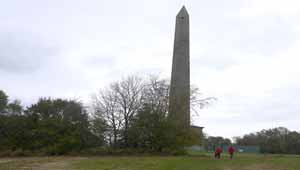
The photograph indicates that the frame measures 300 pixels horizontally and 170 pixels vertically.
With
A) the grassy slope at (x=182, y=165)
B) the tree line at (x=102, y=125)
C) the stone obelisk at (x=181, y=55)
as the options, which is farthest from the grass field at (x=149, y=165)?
the stone obelisk at (x=181, y=55)

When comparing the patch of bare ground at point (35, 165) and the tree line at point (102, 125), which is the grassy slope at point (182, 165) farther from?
the tree line at point (102, 125)

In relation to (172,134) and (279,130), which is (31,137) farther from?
(279,130)

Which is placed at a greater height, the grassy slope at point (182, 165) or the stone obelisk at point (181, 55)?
the stone obelisk at point (181, 55)

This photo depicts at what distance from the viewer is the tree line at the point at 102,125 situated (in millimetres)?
33812

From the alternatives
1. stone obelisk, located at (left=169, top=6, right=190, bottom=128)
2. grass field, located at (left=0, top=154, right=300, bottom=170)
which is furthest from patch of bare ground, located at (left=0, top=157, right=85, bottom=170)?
stone obelisk, located at (left=169, top=6, right=190, bottom=128)

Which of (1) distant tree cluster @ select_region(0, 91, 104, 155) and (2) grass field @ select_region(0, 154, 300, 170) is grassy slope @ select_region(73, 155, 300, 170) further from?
(1) distant tree cluster @ select_region(0, 91, 104, 155)

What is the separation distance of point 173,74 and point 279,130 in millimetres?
39975

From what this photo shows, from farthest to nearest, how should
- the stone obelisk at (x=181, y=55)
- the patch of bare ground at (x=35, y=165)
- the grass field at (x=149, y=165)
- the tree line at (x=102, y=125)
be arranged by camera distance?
the stone obelisk at (x=181, y=55)
the tree line at (x=102, y=125)
the grass field at (x=149, y=165)
the patch of bare ground at (x=35, y=165)

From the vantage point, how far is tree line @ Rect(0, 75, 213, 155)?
3381cm

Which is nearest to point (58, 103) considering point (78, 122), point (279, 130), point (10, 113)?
point (78, 122)

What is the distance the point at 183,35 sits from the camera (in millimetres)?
43562

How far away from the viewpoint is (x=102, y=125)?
1355 inches

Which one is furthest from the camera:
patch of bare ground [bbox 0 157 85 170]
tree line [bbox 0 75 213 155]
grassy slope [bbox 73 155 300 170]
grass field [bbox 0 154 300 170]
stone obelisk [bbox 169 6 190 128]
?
stone obelisk [bbox 169 6 190 128]

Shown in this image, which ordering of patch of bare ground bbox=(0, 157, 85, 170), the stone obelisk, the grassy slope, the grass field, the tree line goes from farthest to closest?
the stone obelisk → the tree line → the grassy slope → the grass field → patch of bare ground bbox=(0, 157, 85, 170)
